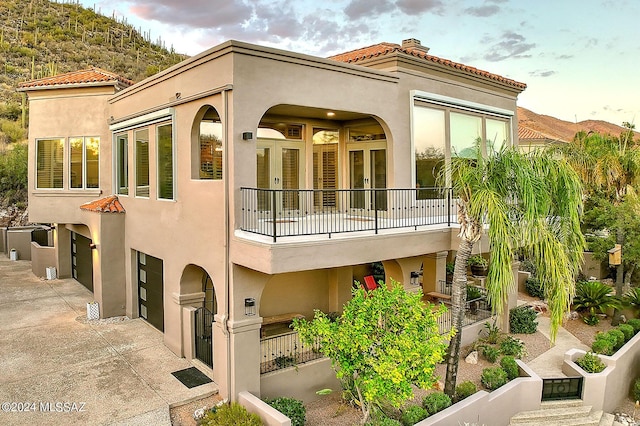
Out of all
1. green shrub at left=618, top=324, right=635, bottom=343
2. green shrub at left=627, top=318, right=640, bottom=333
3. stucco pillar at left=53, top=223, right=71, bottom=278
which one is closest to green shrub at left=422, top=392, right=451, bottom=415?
green shrub at left=618, top=324, right=635, bottom=343

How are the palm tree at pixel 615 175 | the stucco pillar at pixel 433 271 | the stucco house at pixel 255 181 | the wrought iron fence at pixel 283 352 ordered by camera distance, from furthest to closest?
the palm tree at pixel 615 175 < the stucco pillar at pixel 433 271 < the wrought iron fence at pixel 283 352 < the stucco house at pixel 255 181

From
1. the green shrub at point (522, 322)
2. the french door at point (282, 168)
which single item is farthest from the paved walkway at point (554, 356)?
the french door at point (282, 168)

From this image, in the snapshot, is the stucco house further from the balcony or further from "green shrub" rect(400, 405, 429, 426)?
"green shrub" rect(400, 405, 429, 426)

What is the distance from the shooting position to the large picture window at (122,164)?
15.7m

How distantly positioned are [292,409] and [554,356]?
9450 millimetres

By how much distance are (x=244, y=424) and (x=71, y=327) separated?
854 centimetres

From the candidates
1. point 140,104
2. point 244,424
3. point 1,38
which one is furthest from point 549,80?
point 1,38

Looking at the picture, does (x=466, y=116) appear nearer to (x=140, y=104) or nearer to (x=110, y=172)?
(x=140, y=104)

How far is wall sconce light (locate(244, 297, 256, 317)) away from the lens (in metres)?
9.75

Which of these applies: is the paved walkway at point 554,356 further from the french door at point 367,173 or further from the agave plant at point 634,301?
the french door at point 367,173

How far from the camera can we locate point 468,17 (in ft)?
67.9

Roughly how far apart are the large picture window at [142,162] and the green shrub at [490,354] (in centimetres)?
1168

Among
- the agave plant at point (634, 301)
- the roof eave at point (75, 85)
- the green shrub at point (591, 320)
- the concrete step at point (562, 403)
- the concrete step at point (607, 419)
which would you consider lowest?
the concrete step at point (607, 419)

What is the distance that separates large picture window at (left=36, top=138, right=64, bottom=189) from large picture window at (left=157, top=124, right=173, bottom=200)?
288 inches
